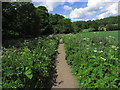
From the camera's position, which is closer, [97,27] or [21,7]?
[21,7]

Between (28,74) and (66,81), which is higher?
(28,74)

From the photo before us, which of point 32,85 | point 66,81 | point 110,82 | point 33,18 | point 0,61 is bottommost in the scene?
point 66,81

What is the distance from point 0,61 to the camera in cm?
245

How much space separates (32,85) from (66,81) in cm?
124

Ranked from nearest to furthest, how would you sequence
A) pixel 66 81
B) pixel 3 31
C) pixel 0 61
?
pixel 0 61 → pixel 66 81 → pixel 3 31

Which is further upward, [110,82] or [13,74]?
[13,74]

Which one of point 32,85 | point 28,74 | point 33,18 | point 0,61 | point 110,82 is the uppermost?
point 33,18

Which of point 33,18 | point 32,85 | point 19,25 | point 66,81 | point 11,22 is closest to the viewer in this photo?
point 32,85

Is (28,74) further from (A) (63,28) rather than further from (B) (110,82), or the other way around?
(A) (63,28)

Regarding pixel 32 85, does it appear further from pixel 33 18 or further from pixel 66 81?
pixel 33 18

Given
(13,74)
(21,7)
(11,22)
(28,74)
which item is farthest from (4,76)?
(21,7)

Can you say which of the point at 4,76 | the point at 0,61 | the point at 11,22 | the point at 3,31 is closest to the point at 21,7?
the point at 11,22

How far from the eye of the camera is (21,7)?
11.6 meters

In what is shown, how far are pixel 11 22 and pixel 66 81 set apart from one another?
9020 mm
